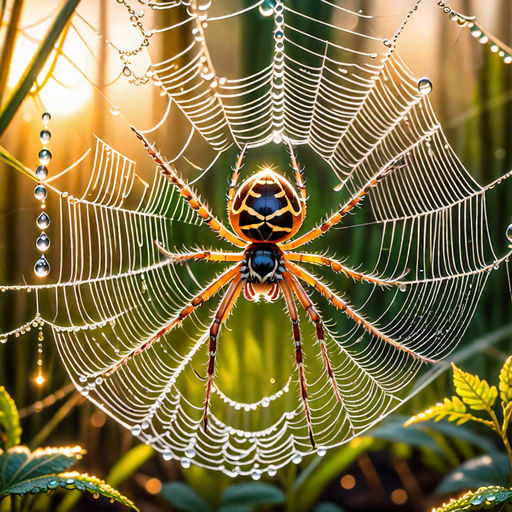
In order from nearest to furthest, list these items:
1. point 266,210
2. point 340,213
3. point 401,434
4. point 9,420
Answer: point 266,210 → point 340,213 → point 9,420 → point 401,434

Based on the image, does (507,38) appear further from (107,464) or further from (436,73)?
(107,464)

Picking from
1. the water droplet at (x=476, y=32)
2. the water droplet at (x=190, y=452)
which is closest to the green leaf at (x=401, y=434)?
the water droplet at (x=190, y=452)

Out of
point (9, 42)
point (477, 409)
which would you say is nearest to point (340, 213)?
point (477, 409)

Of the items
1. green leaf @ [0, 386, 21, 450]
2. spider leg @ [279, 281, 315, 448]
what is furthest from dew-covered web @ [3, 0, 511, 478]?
green leaf @ [0, 386, 21, 450]

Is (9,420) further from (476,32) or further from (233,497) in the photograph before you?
(476,32)

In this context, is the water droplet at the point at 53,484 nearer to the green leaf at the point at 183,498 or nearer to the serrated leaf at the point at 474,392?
the green leaf at the point at 183,498

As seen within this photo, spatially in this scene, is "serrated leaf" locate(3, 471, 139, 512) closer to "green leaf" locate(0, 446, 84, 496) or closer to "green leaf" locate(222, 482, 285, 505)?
"green leaf" locate(0, 446, 84, 496)

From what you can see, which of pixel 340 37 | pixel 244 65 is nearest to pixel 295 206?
pixel 244 65
